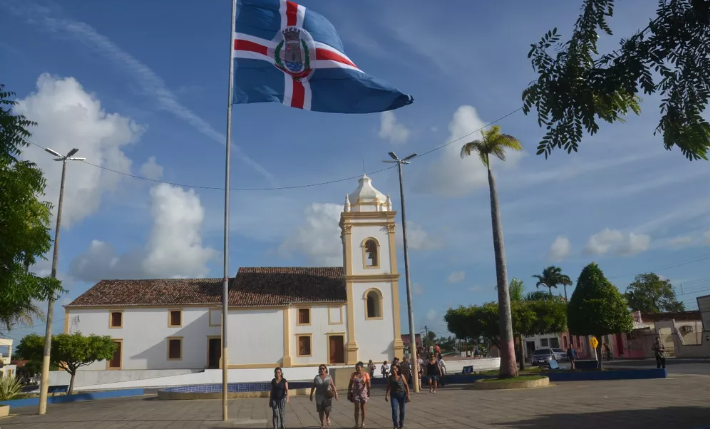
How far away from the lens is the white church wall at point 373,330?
40094 mm

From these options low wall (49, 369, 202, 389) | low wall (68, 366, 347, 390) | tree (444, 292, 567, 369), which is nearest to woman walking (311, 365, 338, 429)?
tree (444, 292, 567, 369)

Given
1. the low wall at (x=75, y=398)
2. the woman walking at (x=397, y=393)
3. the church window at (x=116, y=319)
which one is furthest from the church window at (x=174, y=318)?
the woman walking at (x=397, y=393)

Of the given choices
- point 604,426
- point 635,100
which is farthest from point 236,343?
point 635,100

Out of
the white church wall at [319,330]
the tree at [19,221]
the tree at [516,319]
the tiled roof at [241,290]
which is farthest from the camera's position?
the tiled roof at [241,290]

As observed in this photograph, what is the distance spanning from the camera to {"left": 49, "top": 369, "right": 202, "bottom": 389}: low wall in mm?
38625

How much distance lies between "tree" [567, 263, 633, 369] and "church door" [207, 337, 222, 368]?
81.4 ft

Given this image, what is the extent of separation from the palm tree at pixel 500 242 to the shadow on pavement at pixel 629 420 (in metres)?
10.1

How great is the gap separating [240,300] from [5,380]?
1853 cm

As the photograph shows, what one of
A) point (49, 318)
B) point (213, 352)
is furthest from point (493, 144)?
point (213, 352)

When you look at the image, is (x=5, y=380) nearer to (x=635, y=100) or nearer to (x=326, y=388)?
(x=326, y=388)

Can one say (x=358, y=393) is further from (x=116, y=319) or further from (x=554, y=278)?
(x=554, y=278)

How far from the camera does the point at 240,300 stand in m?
40.9

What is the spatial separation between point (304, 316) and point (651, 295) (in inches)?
1710

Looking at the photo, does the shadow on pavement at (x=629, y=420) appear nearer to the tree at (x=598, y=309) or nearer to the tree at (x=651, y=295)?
the tree at (x=598, y=309)
